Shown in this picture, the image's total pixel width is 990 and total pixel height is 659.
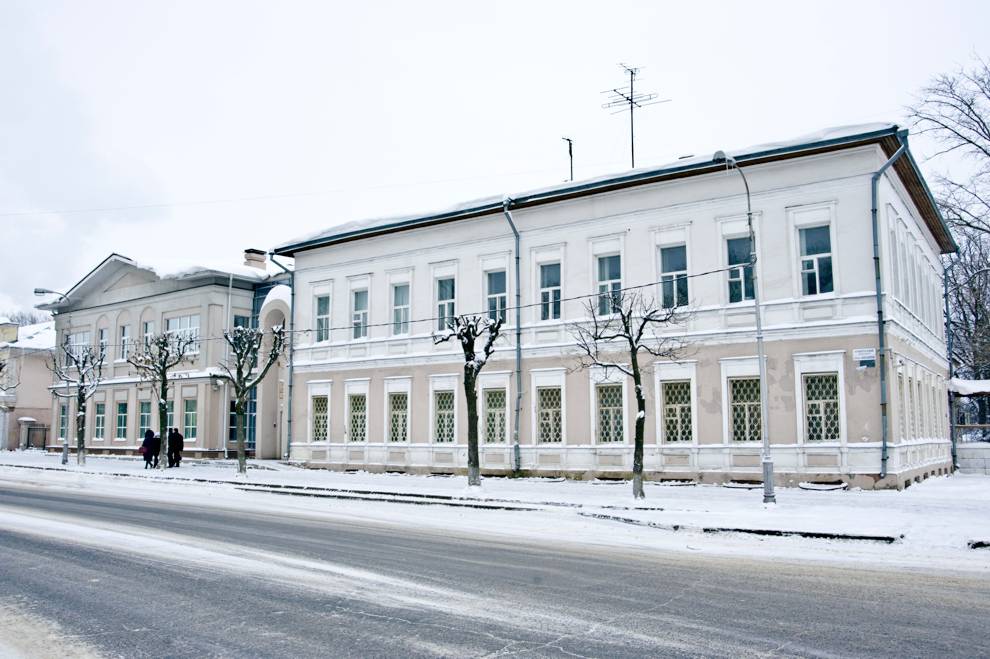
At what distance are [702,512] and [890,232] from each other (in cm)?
1195

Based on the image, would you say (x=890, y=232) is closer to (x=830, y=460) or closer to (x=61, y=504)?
(x=830, y=460)

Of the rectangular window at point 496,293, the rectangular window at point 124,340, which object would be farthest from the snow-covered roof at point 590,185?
the rectangular window at point 124,340

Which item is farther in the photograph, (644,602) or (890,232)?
(890,232)

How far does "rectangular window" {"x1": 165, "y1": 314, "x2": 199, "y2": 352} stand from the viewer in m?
42.8

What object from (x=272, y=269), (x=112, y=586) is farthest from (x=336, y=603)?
(x=272, y=269)

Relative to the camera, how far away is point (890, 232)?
2439cm

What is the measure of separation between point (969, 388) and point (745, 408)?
15643 millimetres

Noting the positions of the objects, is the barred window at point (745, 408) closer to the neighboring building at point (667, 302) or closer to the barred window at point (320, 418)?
the neighboring building at point (667, 302)

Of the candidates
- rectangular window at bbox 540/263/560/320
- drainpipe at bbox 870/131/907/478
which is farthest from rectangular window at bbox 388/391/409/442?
drainpipe at bbox 870/131/907/478

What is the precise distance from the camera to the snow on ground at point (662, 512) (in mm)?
12938

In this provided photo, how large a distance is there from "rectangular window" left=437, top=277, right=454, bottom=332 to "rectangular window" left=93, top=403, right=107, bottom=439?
26162 mm

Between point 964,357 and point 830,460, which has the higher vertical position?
point 964,357

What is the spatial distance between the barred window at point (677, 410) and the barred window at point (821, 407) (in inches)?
138

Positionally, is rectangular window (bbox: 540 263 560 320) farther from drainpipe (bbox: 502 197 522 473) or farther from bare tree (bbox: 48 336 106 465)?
bare tree (bbox: 48 336 106 465)
